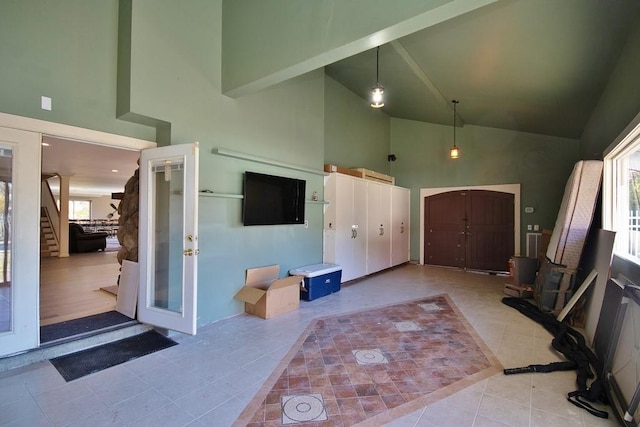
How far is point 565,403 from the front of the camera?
7.13ft

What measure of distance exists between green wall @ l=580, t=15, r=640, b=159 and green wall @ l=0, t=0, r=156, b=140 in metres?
4.88

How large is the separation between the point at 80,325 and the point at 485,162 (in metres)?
7.96

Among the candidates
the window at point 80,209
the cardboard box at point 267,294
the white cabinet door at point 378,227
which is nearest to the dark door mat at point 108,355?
the cardboard box at point 267,294

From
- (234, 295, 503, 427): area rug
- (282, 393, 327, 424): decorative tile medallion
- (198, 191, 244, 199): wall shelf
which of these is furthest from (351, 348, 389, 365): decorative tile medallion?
(198, 191, 244, 199): wall shelf

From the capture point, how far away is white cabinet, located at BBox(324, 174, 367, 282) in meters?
5.43

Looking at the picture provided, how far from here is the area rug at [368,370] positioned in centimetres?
207

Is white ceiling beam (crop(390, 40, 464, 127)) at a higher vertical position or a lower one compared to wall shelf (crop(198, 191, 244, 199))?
higher

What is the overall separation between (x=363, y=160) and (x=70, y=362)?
6.32m

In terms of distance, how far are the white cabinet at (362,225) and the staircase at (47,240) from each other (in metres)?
7.96

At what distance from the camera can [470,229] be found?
7.36 metres

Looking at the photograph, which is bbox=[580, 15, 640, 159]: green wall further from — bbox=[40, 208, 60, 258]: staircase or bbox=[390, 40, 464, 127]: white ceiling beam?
bbox=[40, 208, 60, 258]: staircase

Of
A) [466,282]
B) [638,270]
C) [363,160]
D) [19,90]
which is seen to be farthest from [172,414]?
[363,160]

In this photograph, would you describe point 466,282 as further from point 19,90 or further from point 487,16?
point 19,90

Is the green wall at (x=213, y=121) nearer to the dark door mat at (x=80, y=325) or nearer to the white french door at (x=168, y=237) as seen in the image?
the white french door at (x=168, y=237)
